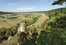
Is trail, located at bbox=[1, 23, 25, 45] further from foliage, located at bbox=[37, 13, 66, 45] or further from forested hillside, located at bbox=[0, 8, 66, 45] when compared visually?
foliage, located at bbox=[37, 13, 66, 45]

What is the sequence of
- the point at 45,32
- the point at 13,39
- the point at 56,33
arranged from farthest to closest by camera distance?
the point at 13,39 < the point at 45,32 < the point at 56,33

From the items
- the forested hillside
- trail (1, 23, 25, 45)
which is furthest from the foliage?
trail (1, 23, 25, 45)

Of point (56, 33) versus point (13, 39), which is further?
point (13, 39)

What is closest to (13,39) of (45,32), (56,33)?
(45,32)

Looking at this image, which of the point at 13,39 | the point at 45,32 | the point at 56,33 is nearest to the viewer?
the point at 56,33

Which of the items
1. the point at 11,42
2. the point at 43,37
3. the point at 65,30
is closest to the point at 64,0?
the point at 65,30

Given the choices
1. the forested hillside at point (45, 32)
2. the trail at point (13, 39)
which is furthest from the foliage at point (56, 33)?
the trail at point (13, 39)

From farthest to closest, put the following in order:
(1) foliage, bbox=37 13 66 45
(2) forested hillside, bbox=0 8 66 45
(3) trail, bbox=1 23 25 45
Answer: (3) trail, bbox=1 23 25 45 < (2) forested hillside, bbox=0 8 66 45 < (1) foliage, bbox=37 13 66 45

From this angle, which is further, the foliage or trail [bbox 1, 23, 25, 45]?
trail [bbox 1, 23, 25, 45]

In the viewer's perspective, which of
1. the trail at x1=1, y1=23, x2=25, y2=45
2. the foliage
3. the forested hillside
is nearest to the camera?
the foliage

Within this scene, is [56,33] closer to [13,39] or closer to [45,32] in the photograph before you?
[45,32]

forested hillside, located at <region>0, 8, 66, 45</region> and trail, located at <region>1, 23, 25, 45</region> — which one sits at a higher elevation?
forested hillside, located at <region>0, 8, 66, 45</region>

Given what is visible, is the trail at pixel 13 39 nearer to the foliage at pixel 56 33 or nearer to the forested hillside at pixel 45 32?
the forested hillside at pixel 45 32
